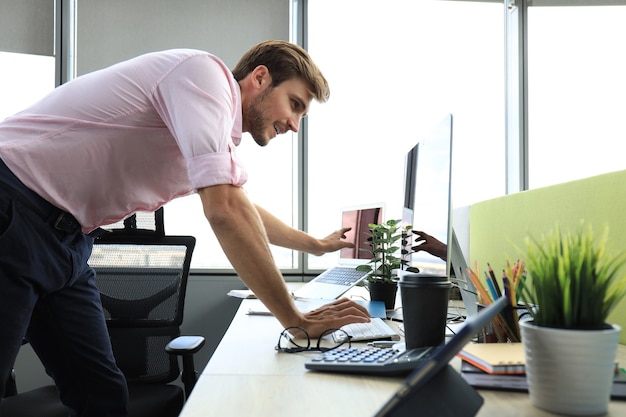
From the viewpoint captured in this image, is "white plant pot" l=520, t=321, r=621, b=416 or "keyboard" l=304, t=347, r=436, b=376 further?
"keyboard" l=304, t=347, r=436, b=376

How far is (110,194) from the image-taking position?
4.84ft

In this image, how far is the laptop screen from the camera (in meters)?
2.25

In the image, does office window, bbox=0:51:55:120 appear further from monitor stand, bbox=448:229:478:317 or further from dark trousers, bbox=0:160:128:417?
monitor stand, bbox=448:229:478:317

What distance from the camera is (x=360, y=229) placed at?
2.33m

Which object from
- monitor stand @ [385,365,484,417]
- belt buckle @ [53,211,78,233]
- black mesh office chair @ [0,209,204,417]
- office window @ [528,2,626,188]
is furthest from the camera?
office window @ [528,2,626,188]

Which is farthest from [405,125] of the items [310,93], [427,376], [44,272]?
[427,376]

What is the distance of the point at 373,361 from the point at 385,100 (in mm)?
2516

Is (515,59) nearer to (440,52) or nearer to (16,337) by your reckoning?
(440,52)

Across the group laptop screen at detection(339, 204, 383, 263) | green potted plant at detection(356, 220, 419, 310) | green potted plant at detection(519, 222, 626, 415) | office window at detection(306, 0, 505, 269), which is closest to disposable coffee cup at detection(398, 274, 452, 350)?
green potted plant at detection(519, 222, 626, 415)

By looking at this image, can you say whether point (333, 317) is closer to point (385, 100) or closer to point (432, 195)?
point (432, 195)

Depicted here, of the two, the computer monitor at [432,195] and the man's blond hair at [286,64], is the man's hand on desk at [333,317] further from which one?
the man's blond hair at [286,64]

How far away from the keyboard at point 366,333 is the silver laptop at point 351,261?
715 millimetres

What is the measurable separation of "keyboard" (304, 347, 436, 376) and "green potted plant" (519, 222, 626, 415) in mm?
212

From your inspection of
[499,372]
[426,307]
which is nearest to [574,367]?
[499,372]
